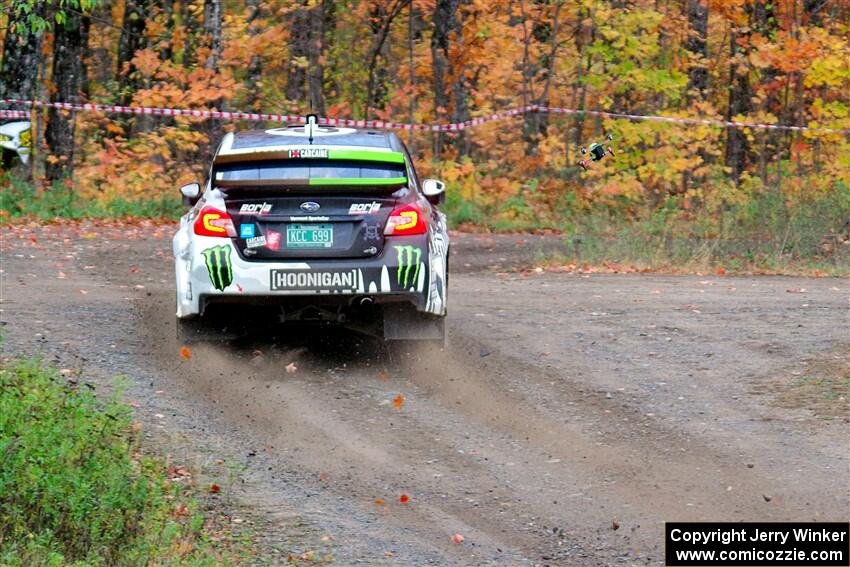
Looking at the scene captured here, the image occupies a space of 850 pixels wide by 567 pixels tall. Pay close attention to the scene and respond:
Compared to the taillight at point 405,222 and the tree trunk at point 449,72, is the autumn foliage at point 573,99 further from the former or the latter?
the taillight at point 405,222

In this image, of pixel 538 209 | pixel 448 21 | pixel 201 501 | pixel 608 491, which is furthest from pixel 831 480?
pixel 448 21

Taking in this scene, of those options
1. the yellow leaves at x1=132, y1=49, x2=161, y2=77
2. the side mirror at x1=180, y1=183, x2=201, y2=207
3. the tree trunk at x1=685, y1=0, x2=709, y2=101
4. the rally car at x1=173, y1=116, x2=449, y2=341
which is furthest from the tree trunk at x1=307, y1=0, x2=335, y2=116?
the rally car at x1=173, y1=116, x2=449, y2=341

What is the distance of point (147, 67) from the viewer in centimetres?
2445

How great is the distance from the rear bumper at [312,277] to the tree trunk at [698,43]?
1618 cm

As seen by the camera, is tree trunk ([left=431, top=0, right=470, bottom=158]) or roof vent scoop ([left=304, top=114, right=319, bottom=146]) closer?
roof vent scoop ([left=304, top=114, right=319, bottom=146])

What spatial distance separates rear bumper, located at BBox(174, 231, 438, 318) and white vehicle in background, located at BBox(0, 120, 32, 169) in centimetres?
1349

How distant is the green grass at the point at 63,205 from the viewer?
2025 cm

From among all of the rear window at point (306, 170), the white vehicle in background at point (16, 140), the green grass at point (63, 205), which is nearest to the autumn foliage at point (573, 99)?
the green grass at point (63, 205)

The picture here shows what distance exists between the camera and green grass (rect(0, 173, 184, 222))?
20.3 meters

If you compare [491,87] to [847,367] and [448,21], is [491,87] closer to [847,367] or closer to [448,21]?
[448,21]

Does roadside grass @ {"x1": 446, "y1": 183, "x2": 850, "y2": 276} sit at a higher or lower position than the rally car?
lower

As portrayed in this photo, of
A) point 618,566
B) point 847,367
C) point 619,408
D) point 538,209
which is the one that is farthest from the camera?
point 538,209

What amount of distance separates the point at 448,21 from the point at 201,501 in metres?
19.2

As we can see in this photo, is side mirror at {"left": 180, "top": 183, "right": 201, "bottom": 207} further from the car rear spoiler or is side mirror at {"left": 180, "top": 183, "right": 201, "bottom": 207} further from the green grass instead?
the green grass
